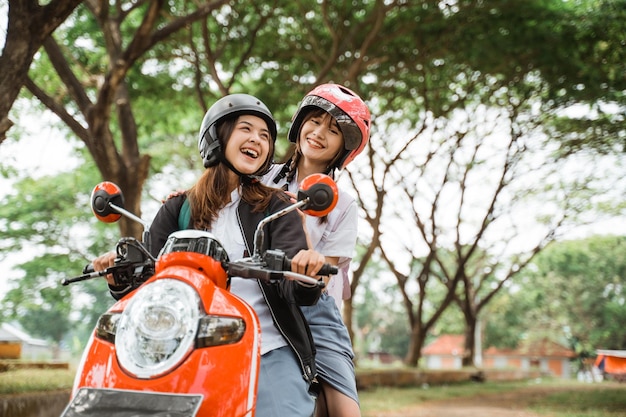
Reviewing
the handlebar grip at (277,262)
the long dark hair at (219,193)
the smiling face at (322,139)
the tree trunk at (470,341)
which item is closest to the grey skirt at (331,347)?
the long dark hair at (219,193)

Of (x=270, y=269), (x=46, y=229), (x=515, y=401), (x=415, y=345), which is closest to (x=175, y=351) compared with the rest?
(x=270, y=269)

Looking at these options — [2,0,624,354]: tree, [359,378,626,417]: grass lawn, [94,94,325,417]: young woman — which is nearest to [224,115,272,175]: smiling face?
[94,94,325,417]: young woman

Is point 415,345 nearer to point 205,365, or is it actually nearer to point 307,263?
point 307,263

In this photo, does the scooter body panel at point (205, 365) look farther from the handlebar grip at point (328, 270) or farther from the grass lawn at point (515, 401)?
the grass lawn at point (515, 401)

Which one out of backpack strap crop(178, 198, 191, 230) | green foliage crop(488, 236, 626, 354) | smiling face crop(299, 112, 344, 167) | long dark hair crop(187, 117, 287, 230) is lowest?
backpack strap crop(178, 198, 191, 230)

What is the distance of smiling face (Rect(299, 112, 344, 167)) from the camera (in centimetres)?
309

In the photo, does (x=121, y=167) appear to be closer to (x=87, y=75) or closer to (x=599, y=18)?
(x=87, y=75)

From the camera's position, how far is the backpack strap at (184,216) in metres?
2.35

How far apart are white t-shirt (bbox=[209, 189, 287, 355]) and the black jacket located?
3 cm

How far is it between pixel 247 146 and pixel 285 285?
23.5 inches

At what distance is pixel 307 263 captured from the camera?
1.91 m

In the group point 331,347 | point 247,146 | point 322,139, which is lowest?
point 331,347

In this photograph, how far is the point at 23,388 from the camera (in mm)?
6316

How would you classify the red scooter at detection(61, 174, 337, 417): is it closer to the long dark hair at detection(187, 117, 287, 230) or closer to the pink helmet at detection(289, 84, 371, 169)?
the long dark hair at detection(187, 117, 287, 230)
